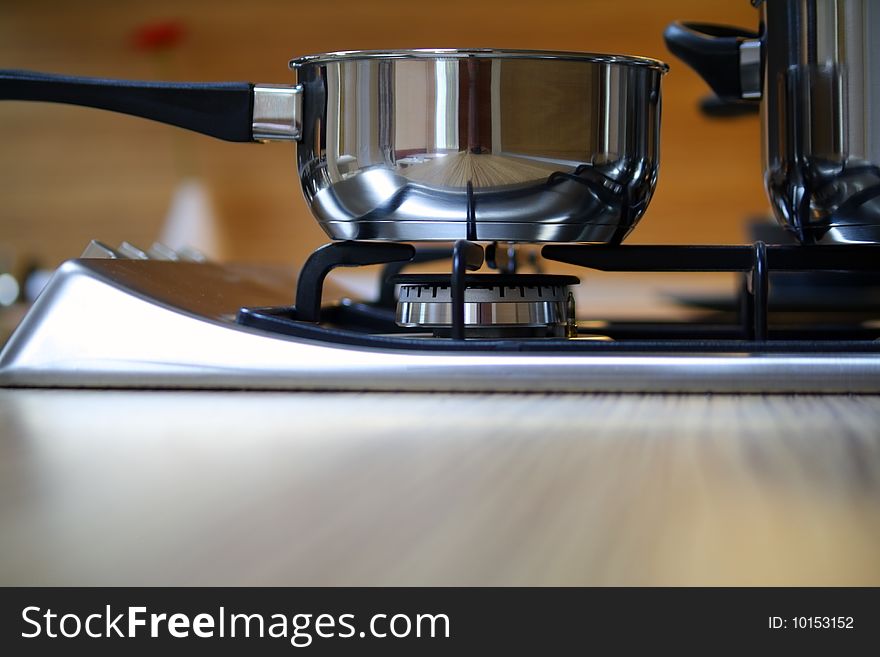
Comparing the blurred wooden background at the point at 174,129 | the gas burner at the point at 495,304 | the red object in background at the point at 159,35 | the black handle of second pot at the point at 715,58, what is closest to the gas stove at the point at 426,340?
the gas burner at the point at 495,304

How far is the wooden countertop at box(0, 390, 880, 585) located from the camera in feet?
0.59

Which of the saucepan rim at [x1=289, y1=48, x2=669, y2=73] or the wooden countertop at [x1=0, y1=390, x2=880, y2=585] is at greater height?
the saucepan rim at [x1=289, y1=48, x2=669, y2=73]

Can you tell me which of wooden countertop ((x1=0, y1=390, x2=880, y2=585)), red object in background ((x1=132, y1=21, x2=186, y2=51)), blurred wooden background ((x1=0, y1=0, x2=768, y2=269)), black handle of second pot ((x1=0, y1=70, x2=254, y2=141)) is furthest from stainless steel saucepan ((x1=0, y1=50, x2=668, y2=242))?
red object in background ((x1=132, y1=21, x2=186, y2=51))

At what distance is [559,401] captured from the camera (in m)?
0.37

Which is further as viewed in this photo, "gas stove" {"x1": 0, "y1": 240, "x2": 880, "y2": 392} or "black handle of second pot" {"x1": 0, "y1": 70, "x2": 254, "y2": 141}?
"black handle of second pot" {"x1": 0, "y1": 70, "x2": 254, "y2": 141}

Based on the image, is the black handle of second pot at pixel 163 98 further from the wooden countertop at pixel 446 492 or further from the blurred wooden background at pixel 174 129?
the blurred wooden background at pixel 174 129

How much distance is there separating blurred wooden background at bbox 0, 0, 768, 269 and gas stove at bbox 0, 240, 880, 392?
1.68m

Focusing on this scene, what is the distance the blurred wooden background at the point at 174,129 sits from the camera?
7.06 feet

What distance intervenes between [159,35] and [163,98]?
73.3 inches

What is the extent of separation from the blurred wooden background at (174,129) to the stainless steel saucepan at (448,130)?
5.45ft

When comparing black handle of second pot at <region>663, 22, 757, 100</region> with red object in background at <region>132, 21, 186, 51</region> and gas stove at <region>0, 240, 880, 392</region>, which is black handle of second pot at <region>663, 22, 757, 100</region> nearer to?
gas stove at <region>0, 240, 880, 392</region>

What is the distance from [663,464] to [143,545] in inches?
5.3
